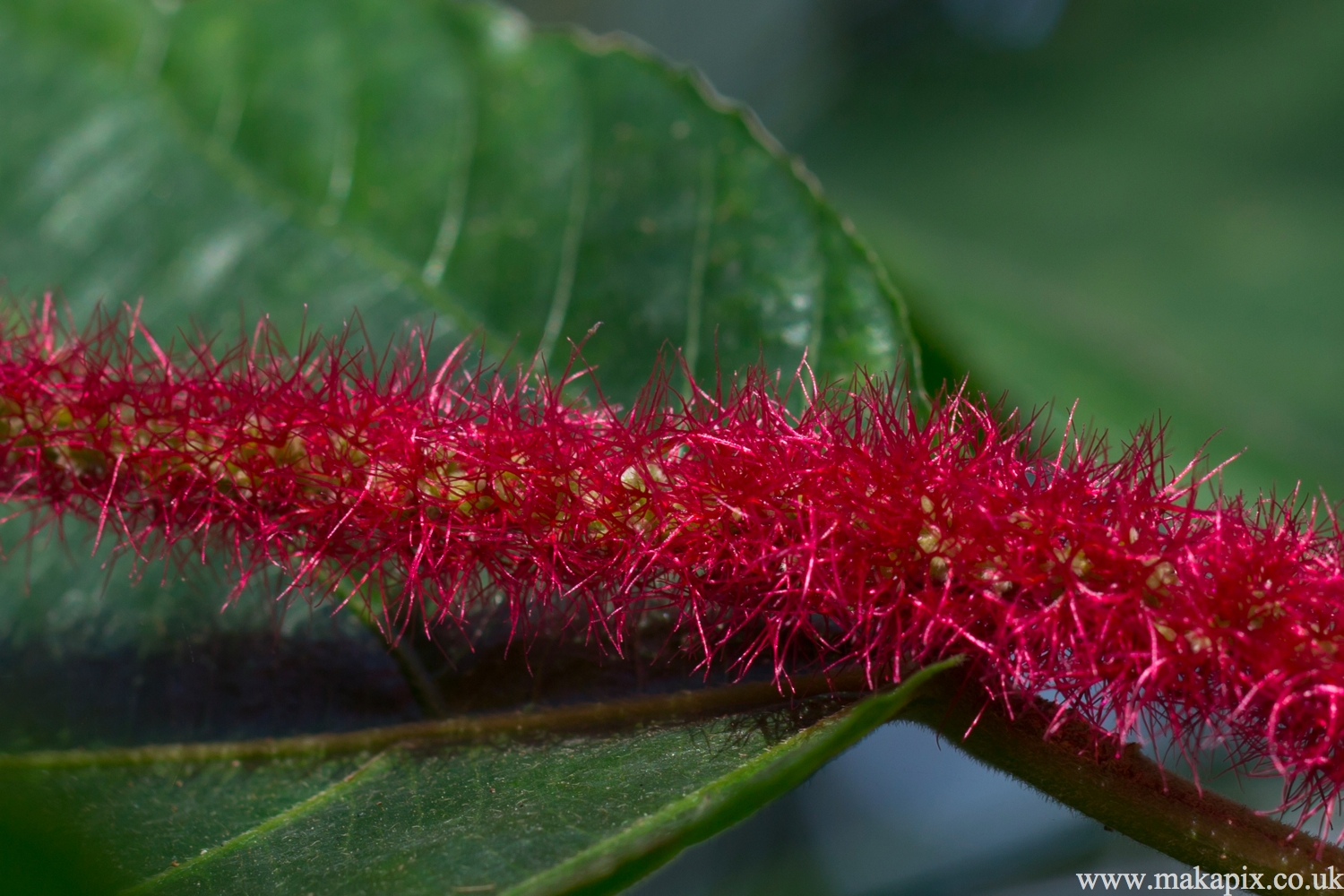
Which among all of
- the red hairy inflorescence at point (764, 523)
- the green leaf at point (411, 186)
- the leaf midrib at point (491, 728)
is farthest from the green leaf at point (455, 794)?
the green leaf at point (411, 186)

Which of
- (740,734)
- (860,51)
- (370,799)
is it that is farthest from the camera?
(860,51)

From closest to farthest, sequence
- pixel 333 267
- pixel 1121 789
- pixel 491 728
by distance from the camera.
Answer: pixel 1121 789 < pixel 491 728 < pixel 333 267

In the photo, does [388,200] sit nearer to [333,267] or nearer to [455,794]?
[333,267]

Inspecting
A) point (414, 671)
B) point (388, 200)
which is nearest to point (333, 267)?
point (388, 200)

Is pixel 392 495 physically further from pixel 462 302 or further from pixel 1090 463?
pixel 1090 463

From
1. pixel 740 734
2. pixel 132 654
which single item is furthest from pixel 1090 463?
pixel 132 654

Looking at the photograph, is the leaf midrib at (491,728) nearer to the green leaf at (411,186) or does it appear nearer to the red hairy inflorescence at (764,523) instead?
the red hairy inflorescence at (764,523)

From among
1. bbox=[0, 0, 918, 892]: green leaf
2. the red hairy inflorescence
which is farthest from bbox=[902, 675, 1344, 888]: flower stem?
bbox=[0, 0, 918, 892]: green leaf
